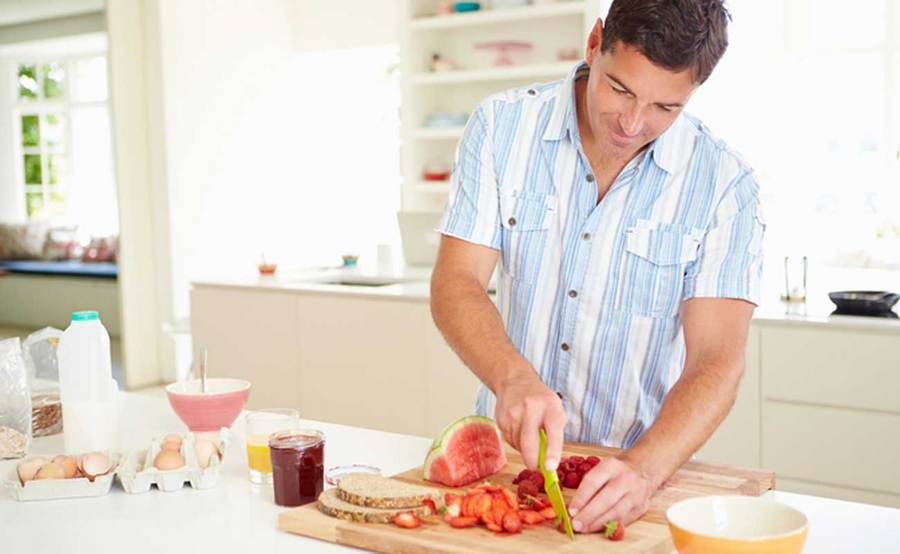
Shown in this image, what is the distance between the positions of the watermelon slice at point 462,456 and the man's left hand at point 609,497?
8.9 inches

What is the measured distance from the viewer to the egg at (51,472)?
171cm

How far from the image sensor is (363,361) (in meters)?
4.39

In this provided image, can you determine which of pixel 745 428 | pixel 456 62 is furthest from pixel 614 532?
pixel 456 62

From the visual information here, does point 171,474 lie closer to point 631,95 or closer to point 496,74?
point 631,95

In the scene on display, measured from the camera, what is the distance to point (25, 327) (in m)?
7.28

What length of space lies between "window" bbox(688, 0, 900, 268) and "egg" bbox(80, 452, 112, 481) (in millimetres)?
5434

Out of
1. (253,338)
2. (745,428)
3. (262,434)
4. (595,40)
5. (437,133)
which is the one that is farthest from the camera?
(437,133)

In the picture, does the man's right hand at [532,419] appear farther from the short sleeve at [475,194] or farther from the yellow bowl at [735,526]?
the short sleeve at [475,194]

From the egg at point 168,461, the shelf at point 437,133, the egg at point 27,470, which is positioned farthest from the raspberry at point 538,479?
the shelf at point 437,133

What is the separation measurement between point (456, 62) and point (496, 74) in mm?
529

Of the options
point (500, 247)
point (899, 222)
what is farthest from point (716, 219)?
point (899, 222)

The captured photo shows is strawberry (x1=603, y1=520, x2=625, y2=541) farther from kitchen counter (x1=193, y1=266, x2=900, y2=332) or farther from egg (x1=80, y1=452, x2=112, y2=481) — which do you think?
kitchen counter (x1=193, y1=266, x2=900, y2=332)

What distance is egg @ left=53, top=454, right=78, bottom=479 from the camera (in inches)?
67.9

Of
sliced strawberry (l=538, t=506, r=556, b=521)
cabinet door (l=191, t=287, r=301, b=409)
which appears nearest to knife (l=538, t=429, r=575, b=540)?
sliced strawberry (l=538, t=506, r=556, b=521)
